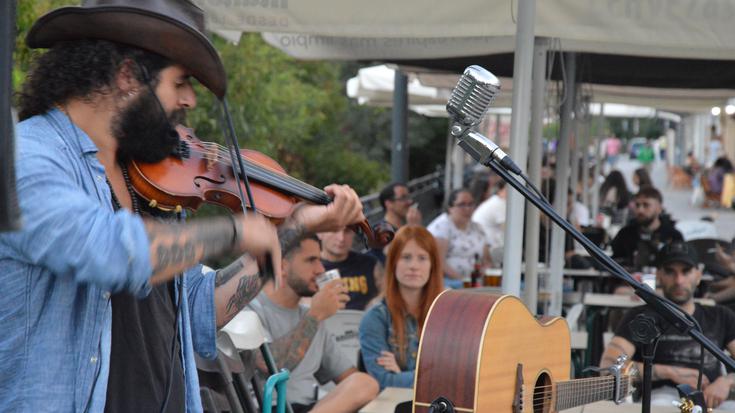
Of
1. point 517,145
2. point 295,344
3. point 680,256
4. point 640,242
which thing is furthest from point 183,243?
point 640,242

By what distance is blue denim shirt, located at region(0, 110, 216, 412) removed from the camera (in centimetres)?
178

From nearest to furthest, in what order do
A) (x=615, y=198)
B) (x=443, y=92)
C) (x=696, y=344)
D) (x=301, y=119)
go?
(x=696, y=344)
(x=443, y=92)
(x=301, y=119)
(x=615, y=198)

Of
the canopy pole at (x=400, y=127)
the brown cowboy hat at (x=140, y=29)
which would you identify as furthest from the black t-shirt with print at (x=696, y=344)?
the canopy pole at (x=400, y=127)

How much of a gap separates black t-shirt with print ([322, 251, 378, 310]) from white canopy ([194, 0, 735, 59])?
293 cm

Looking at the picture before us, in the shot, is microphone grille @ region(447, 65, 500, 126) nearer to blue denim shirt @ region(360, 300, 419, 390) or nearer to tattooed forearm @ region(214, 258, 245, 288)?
tattooed forearm @ region(214, 258, 245, 288)

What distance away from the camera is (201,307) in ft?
8.14

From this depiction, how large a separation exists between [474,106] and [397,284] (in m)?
2.55

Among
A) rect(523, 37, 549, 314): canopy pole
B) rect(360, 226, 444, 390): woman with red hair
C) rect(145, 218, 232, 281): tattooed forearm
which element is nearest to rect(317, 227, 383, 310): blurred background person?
rect(360, 226, 444, 390): woman with red hair

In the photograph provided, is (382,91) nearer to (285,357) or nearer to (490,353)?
(285,357)

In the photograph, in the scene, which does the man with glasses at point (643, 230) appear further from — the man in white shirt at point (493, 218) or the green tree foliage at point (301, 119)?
the green tree foliage at point (301, 119)

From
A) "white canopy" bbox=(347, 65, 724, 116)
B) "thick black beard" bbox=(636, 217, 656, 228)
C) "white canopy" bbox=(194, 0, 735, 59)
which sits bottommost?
"thick black beard" bbox=(636, 217, 656, 228)

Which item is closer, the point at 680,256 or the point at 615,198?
the point at 680,256

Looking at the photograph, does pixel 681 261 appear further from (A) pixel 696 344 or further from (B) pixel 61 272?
(B) pixel 61 272

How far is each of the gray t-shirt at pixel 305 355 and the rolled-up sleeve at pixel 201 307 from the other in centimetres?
227
